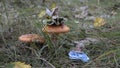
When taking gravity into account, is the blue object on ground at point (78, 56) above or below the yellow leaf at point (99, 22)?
above

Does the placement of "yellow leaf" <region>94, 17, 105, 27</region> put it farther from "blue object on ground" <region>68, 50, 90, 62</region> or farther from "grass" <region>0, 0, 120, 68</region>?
"blue object on ground" <region>68, 50, 90, 62</region>

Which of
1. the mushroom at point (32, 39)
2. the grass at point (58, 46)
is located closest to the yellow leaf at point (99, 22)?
the grass at point (58, 46)

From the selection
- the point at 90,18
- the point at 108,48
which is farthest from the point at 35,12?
the point at 108,48

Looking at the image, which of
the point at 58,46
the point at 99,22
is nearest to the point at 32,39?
the point at 58,46

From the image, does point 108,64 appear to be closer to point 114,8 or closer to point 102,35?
point 102,35

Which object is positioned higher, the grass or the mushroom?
the mushroom

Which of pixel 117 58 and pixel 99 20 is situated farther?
pixel 99 20

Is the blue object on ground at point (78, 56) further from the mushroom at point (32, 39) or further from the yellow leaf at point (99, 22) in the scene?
the yellow leaf at point (99, 22)

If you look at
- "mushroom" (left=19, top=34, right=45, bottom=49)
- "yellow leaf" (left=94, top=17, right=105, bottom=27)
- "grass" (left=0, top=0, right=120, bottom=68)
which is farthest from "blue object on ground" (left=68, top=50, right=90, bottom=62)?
"yellow leaf" (left=94, top=17, right=105, bottom=27)

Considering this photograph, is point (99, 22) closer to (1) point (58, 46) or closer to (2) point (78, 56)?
(1) point (58, 46)
